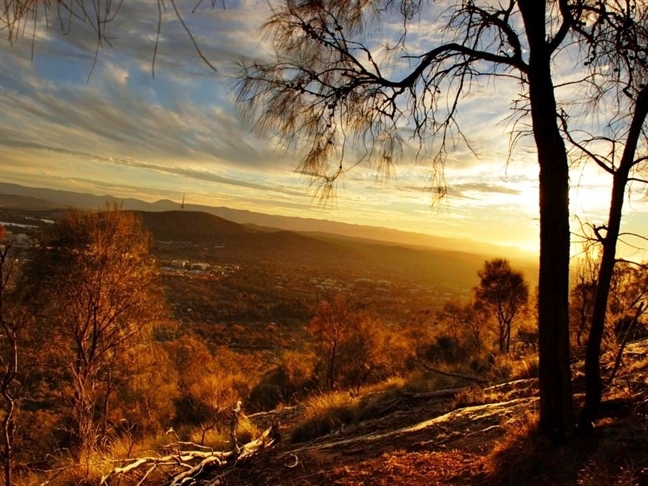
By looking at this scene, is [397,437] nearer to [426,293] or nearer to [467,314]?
[467,314]

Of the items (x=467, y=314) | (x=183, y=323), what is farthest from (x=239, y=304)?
(x=467, y=314)

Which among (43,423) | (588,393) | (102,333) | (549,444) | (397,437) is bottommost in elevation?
(43,423)

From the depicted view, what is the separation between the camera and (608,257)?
3.09 m

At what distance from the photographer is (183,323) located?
40.3 meters

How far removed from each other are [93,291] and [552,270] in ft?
43.8

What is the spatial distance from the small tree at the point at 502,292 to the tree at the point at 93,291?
16.8m

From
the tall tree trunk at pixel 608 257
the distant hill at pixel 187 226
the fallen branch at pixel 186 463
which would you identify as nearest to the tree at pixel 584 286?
the tall tree trunk at pixel 608 257

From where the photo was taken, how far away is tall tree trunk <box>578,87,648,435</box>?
3010 millimetres

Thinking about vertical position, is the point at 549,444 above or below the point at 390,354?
A: above

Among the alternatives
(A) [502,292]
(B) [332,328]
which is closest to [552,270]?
(B) [332,328]

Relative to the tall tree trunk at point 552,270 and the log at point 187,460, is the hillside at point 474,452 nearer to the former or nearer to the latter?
the log at point 187,460

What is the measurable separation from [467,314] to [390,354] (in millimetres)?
6002

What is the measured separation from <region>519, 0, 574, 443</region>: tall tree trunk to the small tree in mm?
20338

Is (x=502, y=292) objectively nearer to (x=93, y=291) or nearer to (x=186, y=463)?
(x=93, y=291)
